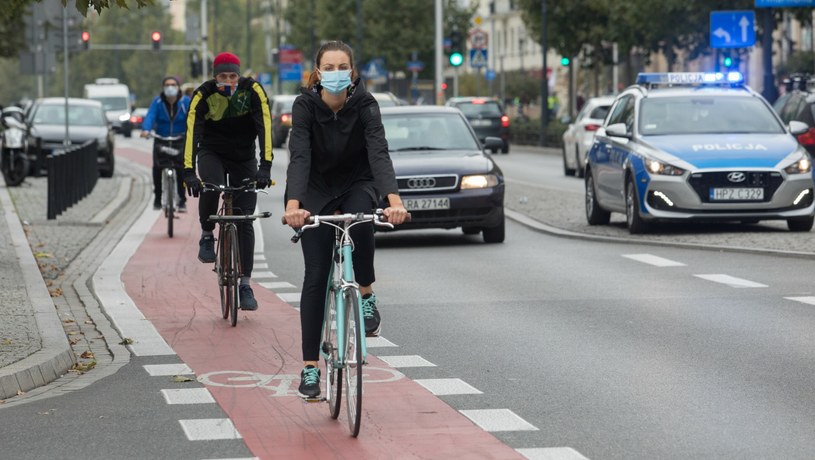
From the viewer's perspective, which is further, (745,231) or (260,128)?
(745,231)

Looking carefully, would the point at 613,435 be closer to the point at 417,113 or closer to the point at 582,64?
the point at 417,113

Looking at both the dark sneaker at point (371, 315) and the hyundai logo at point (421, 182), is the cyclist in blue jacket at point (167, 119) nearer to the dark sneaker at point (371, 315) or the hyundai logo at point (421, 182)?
the hyundai logo at point (421, 182)

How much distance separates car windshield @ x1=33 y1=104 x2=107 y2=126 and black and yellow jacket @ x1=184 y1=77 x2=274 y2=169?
25.3 metres

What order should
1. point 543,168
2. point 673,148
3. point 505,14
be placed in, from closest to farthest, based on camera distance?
point 673,148 < point 543,168 < point 505,14

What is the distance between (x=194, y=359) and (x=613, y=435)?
11.4ft

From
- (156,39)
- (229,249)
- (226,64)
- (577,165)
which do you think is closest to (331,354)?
(229,249)

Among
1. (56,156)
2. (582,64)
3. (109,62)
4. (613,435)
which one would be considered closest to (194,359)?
(613,435)

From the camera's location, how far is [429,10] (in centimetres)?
8506

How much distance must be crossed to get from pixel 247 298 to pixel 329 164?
14.0 feet

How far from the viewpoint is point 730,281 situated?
48.3ft

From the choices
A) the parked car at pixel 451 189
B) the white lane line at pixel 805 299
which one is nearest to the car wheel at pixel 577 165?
the parked car at pixel 451 189

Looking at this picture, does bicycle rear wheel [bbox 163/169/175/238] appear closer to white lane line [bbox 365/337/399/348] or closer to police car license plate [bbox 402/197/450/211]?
police car license plate [bbox 402/197/450/211]

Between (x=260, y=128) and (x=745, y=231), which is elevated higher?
(x=260, y=128)

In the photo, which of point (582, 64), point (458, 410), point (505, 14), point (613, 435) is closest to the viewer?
point (613, 435)
